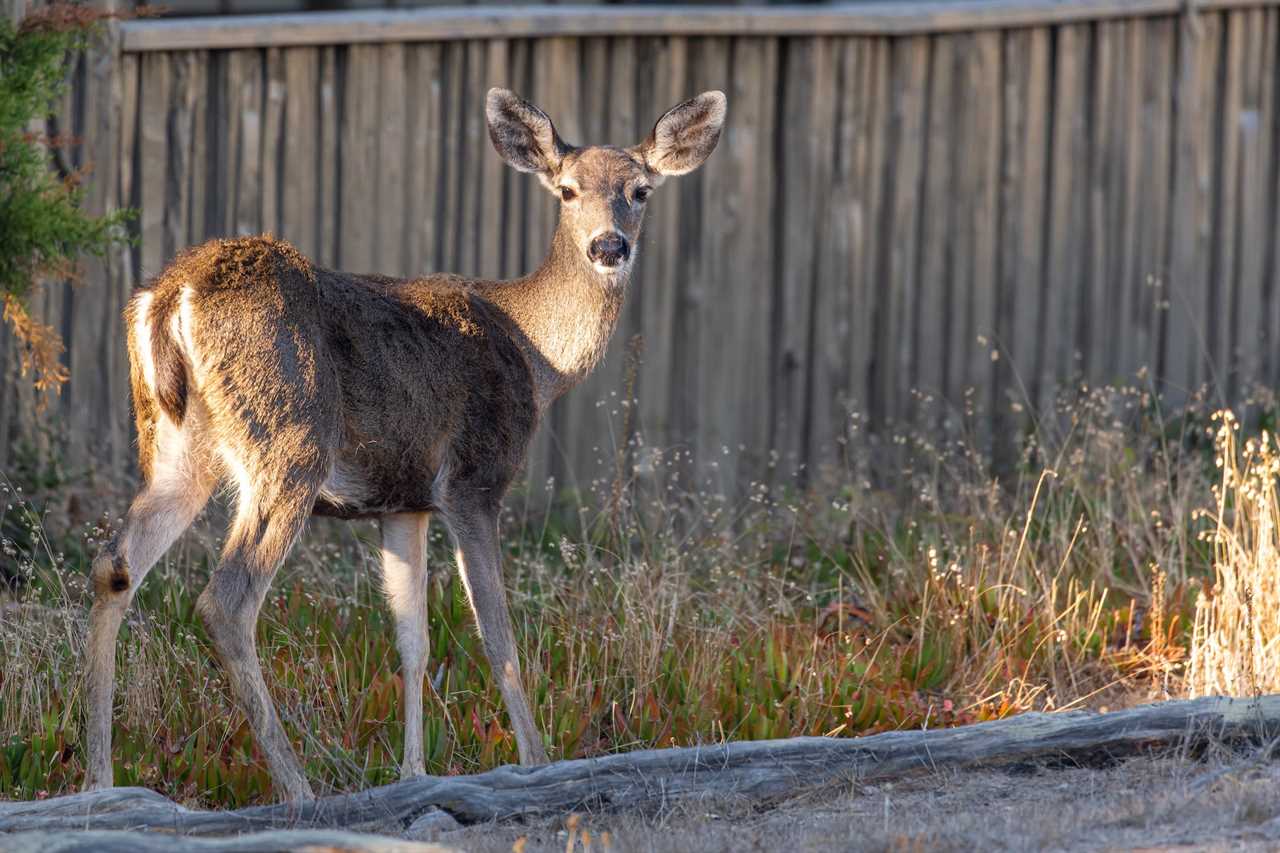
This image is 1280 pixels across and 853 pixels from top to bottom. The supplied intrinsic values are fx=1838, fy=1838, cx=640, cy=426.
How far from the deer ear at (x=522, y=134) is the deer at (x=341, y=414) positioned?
0.28m

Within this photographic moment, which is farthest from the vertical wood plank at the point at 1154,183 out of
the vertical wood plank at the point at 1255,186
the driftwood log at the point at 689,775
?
the driftwood log at the point at 689,775

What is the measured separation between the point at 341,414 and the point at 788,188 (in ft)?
15.9

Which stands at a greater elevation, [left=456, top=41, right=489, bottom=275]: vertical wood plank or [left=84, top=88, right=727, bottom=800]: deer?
[left=456, top=41, right=489, bottom=275]: vertical wood plank

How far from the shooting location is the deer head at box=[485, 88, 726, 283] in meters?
6.78

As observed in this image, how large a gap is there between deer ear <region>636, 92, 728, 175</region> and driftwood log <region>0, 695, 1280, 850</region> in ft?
8.79

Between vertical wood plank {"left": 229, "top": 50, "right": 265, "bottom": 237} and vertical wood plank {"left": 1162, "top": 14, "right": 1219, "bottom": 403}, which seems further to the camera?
vertical wood plank {"left": 1162, "top": 14, "right": 1219, "bottom": 403}

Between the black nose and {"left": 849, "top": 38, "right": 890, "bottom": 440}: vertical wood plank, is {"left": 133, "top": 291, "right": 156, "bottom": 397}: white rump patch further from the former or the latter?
{"left": 849, "top": 38, "right": 890, "bottom": 440}: vertical wood plank

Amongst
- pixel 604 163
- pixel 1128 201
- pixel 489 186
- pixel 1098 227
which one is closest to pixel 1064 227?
pixel 1098 227

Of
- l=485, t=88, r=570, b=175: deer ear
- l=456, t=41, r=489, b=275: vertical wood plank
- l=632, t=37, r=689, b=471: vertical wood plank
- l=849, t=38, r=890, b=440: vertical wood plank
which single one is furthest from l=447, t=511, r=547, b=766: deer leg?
l=849, t=38, r=890, b=440: vertical wood plank

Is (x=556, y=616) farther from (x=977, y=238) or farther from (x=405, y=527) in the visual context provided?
(x=977, y=238)

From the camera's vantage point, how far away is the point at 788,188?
33.5ft

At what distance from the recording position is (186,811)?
493cm

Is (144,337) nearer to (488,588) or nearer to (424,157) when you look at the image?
(488,588)

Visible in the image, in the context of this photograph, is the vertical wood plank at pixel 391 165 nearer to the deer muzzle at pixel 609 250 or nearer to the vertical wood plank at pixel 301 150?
the vertical wood plank at pixel 301 150
